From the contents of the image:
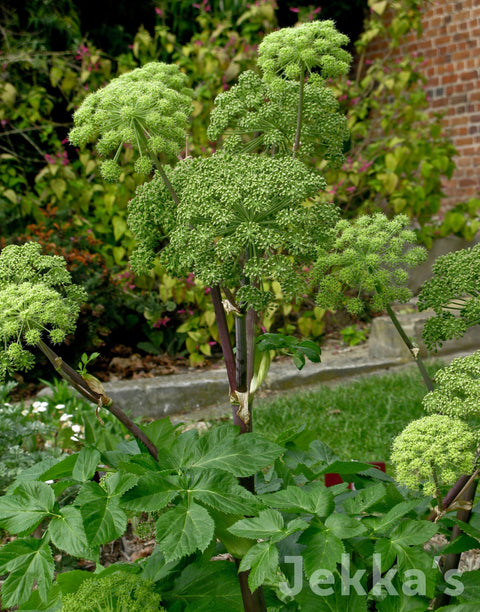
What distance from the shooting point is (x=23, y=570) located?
3.98 feet

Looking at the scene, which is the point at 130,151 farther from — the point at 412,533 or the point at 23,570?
the point at 412,533

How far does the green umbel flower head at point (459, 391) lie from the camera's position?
1.19 meters

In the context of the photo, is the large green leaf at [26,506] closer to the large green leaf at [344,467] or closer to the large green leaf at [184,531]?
the large green leaf at [184,531]

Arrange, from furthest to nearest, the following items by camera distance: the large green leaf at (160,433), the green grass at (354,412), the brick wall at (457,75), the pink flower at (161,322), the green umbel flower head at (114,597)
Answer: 1. the brick wall at (457,75)
2. the pink flower at (161,322)
3. the green grass at (354,412)
4. the large green leaf at (160,433)
5. the green umbel flower head at (114,597)

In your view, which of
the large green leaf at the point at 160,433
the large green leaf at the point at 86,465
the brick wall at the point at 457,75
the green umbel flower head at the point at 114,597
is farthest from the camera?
the brick wall at the point at 457,75

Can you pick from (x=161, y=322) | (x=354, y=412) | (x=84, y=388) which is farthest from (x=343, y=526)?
(x=161, y=322)

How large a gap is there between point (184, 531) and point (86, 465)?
304mm

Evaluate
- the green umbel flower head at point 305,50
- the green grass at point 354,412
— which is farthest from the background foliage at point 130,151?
the green umbel flower head at point 305,50

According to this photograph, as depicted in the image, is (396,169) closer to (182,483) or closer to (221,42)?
(221,42)

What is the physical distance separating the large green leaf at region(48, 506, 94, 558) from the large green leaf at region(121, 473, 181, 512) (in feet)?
0.40

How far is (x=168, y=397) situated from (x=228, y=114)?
3242 mm

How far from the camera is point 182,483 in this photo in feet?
3.89

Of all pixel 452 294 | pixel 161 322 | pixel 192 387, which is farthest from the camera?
pixel 161 322

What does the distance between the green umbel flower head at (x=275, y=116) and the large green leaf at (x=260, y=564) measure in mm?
854
